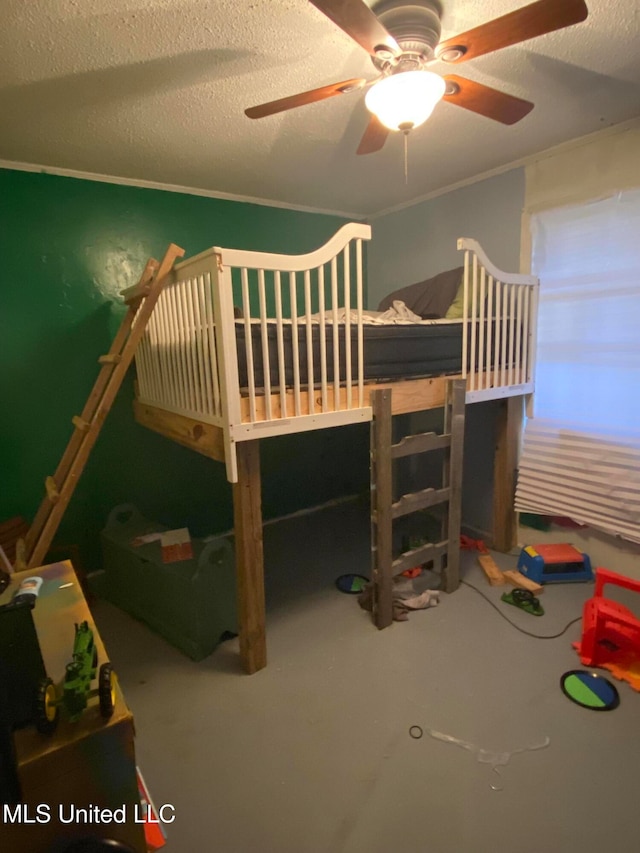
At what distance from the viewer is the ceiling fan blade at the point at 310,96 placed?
1.40 metres

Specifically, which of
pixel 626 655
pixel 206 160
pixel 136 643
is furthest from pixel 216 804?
pixel 206 160

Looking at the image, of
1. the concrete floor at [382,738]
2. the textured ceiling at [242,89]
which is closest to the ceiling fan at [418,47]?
the textured ceiling at [242,89]

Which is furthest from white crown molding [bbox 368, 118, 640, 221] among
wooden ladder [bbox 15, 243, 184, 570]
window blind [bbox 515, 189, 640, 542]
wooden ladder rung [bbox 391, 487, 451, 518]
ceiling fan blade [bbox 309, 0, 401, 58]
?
wooden ladder [bbox 15, 243, 184, 570]

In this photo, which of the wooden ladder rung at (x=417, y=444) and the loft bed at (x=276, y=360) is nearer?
the loft bed at (x=276, y=360)

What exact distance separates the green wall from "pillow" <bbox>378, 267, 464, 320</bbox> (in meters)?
1.12

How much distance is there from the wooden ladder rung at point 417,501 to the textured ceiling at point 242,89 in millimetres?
1740

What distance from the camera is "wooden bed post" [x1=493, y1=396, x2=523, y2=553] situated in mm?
2844

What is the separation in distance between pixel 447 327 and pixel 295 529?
1.90 metres

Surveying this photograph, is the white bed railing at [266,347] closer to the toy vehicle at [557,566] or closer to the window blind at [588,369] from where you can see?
the window blind at [588,369]

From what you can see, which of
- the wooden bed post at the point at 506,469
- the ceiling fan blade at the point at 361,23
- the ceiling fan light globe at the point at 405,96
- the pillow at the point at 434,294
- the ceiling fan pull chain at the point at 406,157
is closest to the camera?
the ceiling fan blade at the point at 361,23

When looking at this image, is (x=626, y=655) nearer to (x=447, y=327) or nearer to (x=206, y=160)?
(x=447, y=327)

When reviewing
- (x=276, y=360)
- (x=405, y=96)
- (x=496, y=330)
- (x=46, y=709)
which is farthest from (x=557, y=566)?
(x=46, y=709)

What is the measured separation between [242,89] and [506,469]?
2.38 m

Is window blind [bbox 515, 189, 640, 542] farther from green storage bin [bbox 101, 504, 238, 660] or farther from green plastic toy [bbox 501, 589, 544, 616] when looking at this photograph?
green storage bin [bbox 101, 504, 238, 660]
